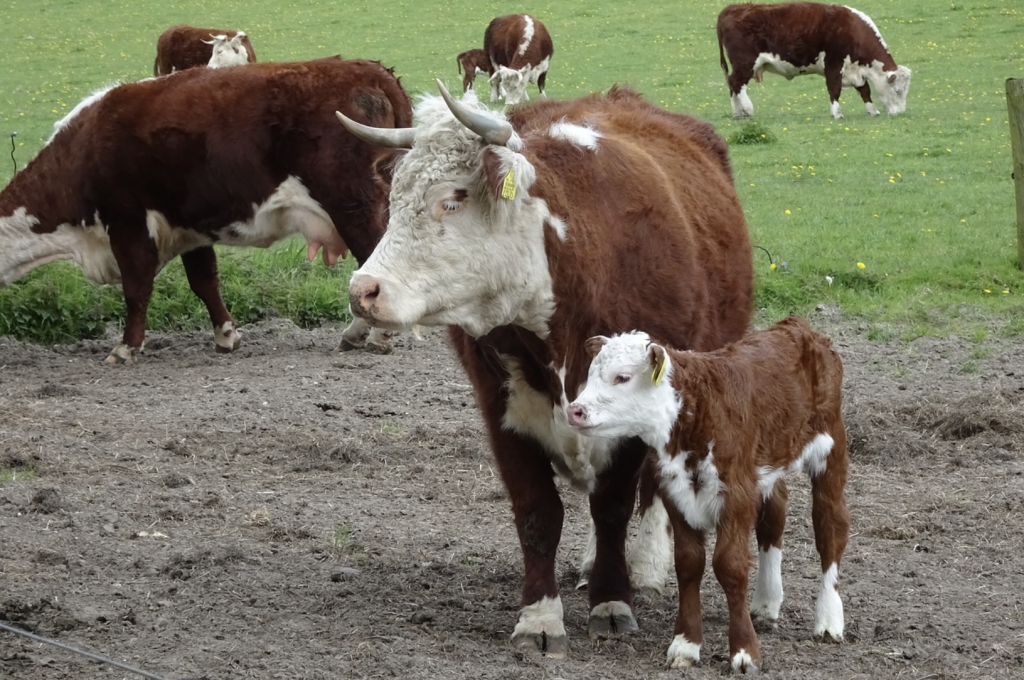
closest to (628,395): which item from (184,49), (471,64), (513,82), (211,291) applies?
(211,291)

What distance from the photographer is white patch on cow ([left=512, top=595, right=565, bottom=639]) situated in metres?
4.89

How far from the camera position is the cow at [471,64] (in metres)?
29.5

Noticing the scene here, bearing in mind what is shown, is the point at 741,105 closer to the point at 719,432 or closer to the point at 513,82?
the point at 513,82

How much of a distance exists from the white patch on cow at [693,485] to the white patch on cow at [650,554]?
1.16 metres

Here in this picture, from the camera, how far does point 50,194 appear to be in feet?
33.4

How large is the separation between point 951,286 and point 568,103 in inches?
256

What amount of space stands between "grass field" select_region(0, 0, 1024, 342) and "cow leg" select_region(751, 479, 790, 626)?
526 cm

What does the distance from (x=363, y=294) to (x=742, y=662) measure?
170cm

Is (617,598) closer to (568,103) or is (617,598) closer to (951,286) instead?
(568,103)

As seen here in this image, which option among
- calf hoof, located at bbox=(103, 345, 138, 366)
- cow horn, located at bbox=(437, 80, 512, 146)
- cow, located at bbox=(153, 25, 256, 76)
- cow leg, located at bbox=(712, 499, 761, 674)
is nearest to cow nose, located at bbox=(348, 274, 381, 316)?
cow horn, located at bbox=(437, 80, 512, 146)

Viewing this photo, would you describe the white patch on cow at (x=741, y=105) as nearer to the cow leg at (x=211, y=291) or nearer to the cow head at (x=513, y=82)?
the cow head at (x=513, y=82)

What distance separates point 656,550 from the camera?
5664 millimetres

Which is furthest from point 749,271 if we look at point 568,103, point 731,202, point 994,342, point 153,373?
point 153,373

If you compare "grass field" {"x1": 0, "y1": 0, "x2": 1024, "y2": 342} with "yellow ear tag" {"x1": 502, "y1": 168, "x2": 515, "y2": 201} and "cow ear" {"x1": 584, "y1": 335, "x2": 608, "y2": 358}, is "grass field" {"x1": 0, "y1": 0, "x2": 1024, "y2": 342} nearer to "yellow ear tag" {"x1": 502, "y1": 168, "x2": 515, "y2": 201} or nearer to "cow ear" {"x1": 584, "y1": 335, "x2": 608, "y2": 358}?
"cow ear" {"x1": 584, "y1": 335, "x2": 608, "y2": 358}
